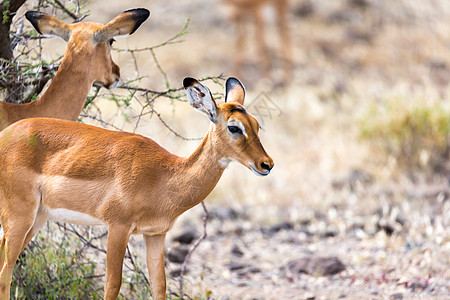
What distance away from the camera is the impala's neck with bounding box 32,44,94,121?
3951mm

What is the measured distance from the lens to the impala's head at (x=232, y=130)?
121 inches

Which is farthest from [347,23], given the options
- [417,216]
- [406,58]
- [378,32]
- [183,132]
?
[417,216]

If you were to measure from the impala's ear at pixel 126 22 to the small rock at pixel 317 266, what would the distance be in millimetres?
3007

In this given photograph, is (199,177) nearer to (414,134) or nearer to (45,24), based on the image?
(45,24)

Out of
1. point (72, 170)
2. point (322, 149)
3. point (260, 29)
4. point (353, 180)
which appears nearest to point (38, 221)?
point (72, 170)

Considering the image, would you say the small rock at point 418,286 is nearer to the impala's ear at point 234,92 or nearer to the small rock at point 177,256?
the small rock at point 177,256

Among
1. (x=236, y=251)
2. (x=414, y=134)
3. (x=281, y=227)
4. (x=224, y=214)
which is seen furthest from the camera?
(x=414, y=134)

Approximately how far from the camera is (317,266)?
5.99 m

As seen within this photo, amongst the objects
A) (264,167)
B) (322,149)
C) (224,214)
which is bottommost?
(264,167)

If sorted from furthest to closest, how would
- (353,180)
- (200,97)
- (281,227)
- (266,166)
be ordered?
(353,180), (281,227), (200,97), (266,166)

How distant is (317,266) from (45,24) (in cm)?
326

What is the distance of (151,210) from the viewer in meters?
3.21

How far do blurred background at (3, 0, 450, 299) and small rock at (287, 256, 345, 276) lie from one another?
1cm

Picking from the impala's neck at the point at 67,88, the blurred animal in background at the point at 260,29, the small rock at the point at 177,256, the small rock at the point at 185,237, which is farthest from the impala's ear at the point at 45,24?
the blurred animal in background at the point at 260,29
